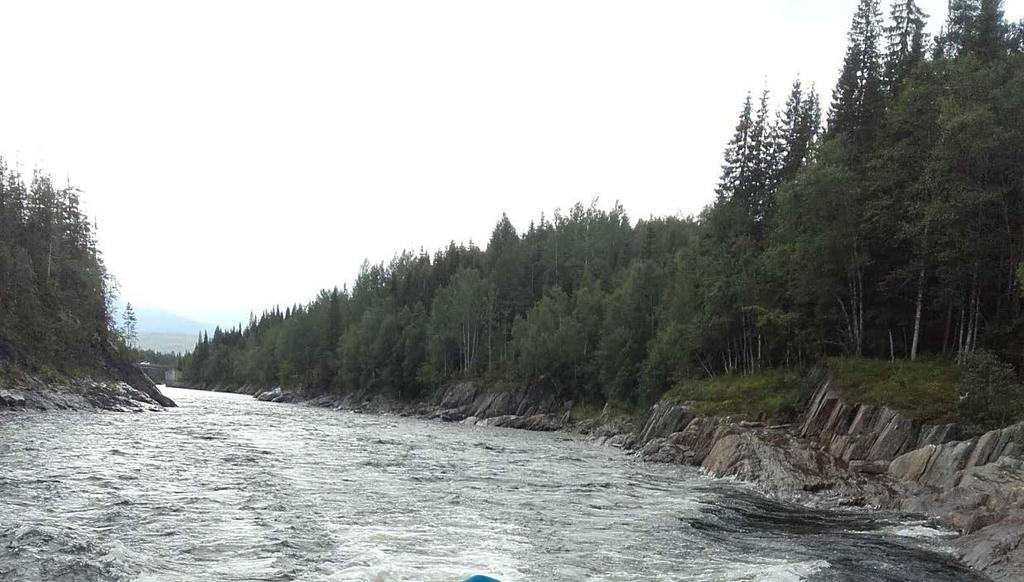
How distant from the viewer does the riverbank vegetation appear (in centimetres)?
6272

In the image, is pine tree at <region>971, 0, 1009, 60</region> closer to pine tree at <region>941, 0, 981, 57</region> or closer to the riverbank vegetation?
pine tree at <region>941, 0, 981, 57</region>

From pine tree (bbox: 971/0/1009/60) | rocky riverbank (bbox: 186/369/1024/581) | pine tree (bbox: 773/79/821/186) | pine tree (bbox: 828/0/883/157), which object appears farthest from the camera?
pine tree (bbox: 773/79/821/186)

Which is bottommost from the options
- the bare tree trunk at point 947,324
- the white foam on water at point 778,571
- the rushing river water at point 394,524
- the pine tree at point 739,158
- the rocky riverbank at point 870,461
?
the rushing river water at point 394,524

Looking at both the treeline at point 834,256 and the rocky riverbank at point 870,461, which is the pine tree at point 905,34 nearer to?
the treeline at point 834,256

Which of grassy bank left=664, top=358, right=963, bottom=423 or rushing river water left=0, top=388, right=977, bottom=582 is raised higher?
grassy bank left=664, top=358, right=963, bottom=423

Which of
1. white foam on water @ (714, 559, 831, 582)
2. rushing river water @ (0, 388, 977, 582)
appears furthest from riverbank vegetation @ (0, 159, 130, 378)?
white foam on water @ (714, 559, 831, 582)

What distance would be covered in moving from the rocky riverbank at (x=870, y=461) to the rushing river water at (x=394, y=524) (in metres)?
1.30

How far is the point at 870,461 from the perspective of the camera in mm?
27484

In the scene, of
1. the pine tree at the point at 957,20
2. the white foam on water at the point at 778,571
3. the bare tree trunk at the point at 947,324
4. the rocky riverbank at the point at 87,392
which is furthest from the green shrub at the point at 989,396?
the rocky riverbank at the point at 87,392

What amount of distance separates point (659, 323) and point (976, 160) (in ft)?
125

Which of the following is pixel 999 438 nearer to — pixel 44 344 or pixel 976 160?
pixel 976 160

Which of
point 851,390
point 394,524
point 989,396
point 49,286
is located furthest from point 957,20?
point 49,286

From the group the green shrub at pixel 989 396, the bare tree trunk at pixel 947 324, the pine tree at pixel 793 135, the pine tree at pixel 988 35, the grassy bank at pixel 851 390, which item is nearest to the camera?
the green shrub at pixel 989 396

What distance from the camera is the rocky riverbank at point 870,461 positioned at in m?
17.6
